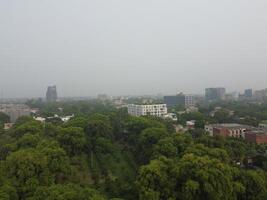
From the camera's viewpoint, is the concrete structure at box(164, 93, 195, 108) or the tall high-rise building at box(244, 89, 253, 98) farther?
the tall high-rise building at box(244, 89, 253, 98)

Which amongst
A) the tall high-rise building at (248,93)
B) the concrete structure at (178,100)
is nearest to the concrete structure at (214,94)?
the tall high-rise building at (248,93)

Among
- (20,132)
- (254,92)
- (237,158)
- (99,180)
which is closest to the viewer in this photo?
(99,180)

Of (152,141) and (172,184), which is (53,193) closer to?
(172,184)

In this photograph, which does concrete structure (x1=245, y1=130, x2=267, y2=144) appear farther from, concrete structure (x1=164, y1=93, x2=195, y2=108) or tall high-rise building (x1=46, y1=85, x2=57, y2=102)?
tall high-rise building (x1=46, y1=85, x2=57, y2=102)

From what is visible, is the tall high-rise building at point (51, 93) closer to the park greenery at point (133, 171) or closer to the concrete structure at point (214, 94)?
the concrete structure at point (214, 94)

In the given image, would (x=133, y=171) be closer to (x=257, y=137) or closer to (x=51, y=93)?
(x=257, y=137)

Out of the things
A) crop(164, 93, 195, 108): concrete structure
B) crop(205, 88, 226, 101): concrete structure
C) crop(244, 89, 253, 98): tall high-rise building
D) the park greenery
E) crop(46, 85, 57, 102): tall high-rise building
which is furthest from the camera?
crop(46, 85, 57, 102): tall high-rise building

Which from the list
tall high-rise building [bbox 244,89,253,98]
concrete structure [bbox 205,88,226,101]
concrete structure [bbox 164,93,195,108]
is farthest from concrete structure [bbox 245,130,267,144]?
tall high-rise building [bbox 244,89,253,98]

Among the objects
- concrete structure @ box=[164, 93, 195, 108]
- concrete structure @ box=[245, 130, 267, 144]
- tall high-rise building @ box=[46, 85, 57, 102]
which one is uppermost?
tall high-rise building @ box=[46, 85, 57, 102]

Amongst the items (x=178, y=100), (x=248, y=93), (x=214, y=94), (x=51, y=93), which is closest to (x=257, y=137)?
(x=178, y=100)

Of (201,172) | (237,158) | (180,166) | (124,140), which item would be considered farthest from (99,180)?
(124,140)

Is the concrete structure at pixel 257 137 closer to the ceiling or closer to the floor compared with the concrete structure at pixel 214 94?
closer to the floor
